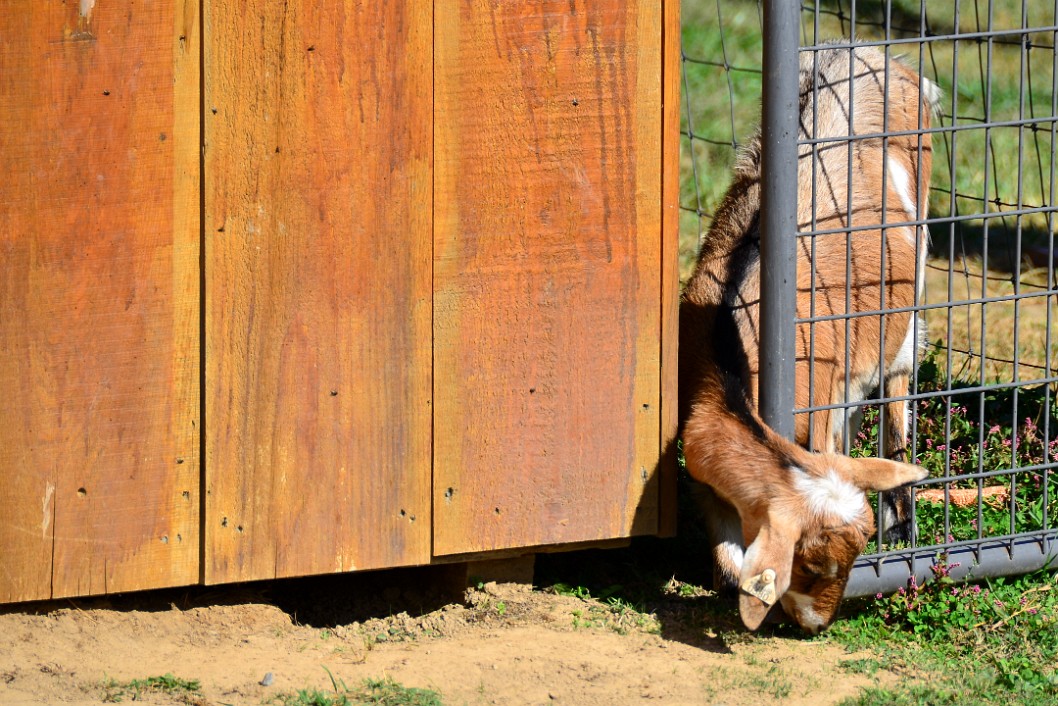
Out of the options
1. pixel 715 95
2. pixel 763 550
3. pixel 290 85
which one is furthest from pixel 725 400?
pixel 715 95

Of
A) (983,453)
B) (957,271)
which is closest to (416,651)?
(983,453)

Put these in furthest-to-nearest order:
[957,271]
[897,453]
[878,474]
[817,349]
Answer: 1. [957,271]
2. [897,453]
3. [817,349]
4. [878,474]

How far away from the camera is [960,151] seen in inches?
393

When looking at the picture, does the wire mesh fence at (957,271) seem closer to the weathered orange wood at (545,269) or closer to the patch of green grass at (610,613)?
the weathered orange wood at (545,269)

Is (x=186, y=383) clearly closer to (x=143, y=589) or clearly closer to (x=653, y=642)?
(x=143, y=589)

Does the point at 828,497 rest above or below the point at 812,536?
above

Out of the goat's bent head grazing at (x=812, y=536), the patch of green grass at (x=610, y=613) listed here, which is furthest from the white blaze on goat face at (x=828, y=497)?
the patch of green grass at (x=610, y=613)

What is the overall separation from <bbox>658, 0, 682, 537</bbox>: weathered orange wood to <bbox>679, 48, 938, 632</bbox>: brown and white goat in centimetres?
10

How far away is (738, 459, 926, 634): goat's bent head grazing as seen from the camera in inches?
159

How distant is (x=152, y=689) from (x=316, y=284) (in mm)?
1313

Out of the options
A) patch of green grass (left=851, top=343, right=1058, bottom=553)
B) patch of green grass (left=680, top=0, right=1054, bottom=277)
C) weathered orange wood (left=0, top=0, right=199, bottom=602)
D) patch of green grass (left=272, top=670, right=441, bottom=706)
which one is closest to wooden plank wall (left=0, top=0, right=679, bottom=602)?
weathered orange wood (left=0, top=0, right=199, bottom=602)

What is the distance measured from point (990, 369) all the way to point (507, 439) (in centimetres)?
386

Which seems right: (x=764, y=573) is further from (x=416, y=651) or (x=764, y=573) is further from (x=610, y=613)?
(x=416, y=651)

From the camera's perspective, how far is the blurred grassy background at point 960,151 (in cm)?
749
